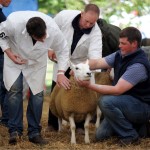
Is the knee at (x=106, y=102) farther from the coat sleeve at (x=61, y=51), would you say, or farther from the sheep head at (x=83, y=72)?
the coat sleeve at (x=61, y=51)

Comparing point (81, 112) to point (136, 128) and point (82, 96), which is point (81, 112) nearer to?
point (82, 96)

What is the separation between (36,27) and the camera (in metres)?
6.20

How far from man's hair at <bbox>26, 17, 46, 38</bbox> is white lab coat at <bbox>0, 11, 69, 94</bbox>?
15 cm

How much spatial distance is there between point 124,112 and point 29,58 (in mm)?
1318

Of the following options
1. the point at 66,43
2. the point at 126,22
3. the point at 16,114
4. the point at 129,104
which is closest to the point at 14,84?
the point at 16,114

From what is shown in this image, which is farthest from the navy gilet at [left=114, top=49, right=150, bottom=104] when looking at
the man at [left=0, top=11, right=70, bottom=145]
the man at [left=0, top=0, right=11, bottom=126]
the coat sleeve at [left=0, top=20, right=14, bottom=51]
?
the man at [left=0, top=0, right=11, bottom=126]

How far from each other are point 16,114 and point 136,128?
1.54 m

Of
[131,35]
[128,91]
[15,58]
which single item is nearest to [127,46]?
[131,35]

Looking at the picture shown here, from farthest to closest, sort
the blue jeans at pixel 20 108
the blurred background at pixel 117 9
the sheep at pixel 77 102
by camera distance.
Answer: the blurred background at pixel 117 9 → the sheep at pixel 77 102 → the blue jeans at pixel 20 108

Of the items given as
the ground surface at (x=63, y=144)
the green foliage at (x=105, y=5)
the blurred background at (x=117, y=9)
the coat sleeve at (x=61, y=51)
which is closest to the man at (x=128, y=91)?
the ground surface at (x=63, y=144)

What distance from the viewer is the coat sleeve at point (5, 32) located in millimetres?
6395

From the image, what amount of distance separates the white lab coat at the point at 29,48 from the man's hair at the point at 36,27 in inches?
5.7

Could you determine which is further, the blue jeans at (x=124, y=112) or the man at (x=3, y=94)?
the man at (x=3, y=94)

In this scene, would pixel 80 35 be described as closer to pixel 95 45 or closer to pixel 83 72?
pixel 95 45
